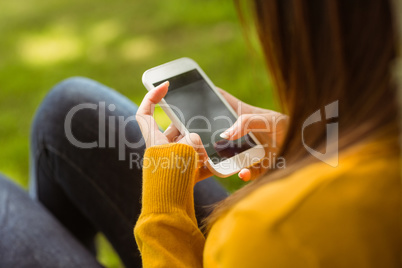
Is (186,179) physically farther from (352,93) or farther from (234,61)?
(234,61)

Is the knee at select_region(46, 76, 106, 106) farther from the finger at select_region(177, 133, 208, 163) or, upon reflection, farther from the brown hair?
the brown hair

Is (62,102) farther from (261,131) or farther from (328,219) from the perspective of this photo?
(328,219)

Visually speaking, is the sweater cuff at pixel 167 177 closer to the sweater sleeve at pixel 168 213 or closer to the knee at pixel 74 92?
the sweater sleeve at pixel 168 213

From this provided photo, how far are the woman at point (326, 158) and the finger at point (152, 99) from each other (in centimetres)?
23

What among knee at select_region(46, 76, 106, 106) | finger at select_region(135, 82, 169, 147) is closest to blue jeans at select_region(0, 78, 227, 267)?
knee at select_region(46, 76, 106, 106)

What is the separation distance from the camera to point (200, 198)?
79 cm

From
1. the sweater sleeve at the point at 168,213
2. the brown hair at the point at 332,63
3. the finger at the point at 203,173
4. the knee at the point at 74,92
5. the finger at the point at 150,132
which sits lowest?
the finger at the point at 203,173

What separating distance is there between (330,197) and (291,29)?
183 millimetres

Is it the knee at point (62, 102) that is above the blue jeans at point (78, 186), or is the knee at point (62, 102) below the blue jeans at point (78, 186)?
above

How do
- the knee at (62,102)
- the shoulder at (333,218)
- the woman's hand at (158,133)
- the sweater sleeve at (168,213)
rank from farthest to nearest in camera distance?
1. the knee at (62,102)
2. the woman's hand at (158,133)
3. the sweater sleeve at (168,213)
4. the shoulder at (333,218)

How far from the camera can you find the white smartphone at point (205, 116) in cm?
79

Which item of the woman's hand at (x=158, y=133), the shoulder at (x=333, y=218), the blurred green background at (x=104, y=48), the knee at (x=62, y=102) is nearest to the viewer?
the shoulder at (x=333, y=218)

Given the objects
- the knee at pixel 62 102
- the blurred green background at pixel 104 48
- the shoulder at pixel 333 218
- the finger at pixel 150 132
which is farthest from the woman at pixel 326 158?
the blurred green background at pixel 104 48

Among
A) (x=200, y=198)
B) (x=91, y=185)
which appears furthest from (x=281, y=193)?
(x=91, y=185)
